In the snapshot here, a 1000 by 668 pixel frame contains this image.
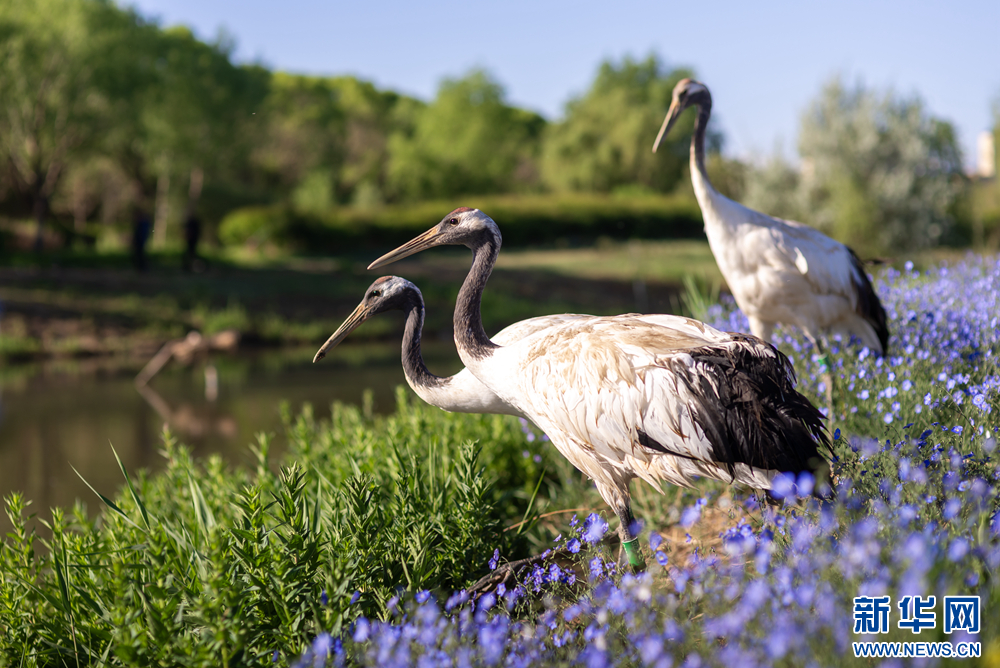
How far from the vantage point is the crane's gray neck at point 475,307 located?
10.6 ft

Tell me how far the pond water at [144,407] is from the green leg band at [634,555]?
3854 millimetres

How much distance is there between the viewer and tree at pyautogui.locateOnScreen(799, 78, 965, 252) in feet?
62.3

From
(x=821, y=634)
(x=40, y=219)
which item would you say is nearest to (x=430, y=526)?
(x=821, y=634)

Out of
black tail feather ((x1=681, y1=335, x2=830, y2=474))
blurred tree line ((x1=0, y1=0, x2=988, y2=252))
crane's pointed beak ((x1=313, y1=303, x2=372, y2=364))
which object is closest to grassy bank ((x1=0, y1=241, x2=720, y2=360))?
blurred tree line ((x1=0, y1=0, x2=988, y2=252))

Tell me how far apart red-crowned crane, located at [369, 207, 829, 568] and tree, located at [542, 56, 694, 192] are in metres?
41.9

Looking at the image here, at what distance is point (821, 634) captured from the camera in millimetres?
1777

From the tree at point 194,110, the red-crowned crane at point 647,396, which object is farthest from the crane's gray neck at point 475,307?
the tree at point 194,110

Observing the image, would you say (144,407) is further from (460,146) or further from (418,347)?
(460,146)

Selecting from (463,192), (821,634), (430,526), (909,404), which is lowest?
(430,526)

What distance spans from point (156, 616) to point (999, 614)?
2393 millimetres

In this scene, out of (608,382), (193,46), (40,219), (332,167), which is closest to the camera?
(608,382)

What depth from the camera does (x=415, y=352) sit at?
3.53m

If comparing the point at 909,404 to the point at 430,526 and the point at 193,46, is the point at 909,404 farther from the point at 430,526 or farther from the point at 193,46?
the point at 193,46

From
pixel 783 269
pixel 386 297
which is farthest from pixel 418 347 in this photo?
pixel 783 269
